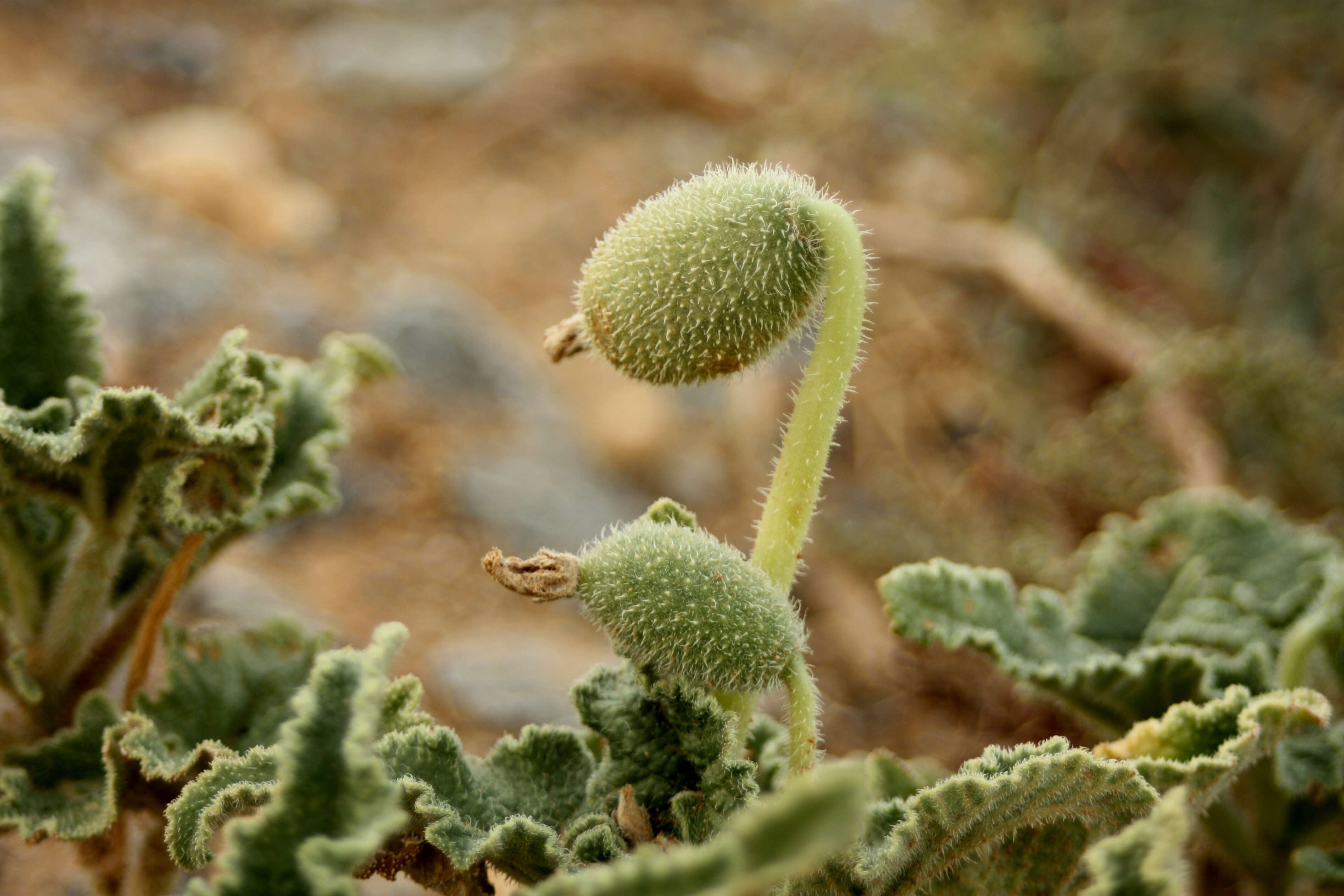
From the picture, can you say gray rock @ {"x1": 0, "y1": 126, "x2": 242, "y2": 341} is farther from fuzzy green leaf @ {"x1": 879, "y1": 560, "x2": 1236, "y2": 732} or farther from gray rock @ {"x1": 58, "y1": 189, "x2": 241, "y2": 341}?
fuzzy green leaf @ {"x1": 879, "y1": 560, "x2": 1236, "y2": 732}

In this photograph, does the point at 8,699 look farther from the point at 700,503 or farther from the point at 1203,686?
the point at 700,503

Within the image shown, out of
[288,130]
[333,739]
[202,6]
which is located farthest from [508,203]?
[333,739]

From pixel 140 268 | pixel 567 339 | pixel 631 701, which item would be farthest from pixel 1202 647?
pixel 140 268

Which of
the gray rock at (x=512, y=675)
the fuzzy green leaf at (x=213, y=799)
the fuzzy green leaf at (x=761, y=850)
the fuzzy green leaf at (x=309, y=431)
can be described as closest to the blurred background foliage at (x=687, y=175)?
the gray rock at (x=512, y=675)

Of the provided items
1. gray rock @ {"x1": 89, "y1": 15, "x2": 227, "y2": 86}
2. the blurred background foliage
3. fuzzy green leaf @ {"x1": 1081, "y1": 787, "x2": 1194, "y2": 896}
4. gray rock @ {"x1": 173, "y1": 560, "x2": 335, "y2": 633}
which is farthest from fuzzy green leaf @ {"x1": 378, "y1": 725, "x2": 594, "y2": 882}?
gray rock @ {"x1": 89, "y1": 15, "x2": 227, "y2": 86}

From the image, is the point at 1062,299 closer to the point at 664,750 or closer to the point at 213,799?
the point at 664,750
